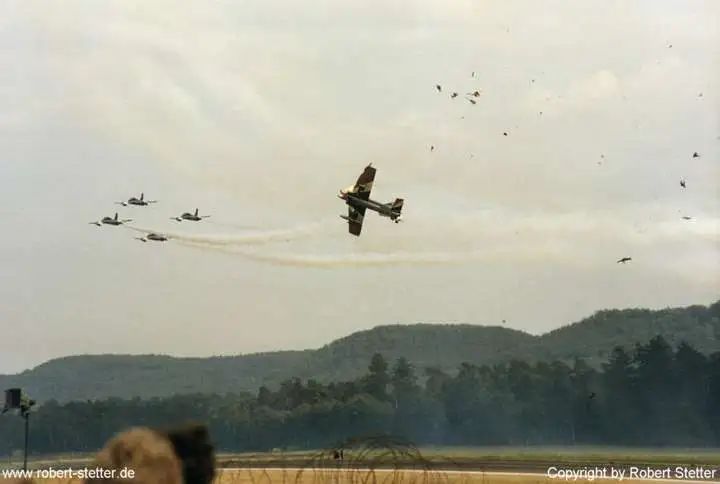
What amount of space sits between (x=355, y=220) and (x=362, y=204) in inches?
66.5

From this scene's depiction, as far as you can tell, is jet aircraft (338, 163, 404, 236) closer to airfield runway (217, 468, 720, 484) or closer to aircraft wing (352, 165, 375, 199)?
aircraft wing (352, 165, 375, 199)

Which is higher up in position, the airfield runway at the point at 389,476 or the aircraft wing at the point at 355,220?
the aircraft wing at the point at 355,220

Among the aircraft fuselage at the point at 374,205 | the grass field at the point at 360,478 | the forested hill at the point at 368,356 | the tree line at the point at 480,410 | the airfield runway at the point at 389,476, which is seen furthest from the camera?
the forested hill at the point at 368,356

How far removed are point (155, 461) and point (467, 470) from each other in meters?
55.2

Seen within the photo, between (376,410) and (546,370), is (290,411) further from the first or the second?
(546,370)

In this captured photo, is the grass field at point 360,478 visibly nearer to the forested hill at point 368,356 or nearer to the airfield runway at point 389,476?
the airfield runway at point 389,476

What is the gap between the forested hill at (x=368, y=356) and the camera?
121 m

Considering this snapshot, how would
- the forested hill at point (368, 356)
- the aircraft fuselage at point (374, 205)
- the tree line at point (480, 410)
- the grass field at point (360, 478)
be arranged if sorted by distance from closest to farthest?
the grass field at point (360, 478)
the aircraft fuselage at point (374, 205)
the tree line at point (480, 410)
the forested hill at point (368, 356)

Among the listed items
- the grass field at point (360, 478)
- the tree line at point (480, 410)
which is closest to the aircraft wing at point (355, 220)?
the grass field at point (360, 478)

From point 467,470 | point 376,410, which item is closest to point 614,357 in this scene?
point 376,410

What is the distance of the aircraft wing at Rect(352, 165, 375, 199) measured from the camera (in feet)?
266

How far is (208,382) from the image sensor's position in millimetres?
143875

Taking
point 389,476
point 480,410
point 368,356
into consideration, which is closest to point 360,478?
point 389,476

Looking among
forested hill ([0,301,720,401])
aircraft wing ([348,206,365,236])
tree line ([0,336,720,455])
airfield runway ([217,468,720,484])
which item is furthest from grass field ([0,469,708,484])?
forested hill ([0,301,720,401])
